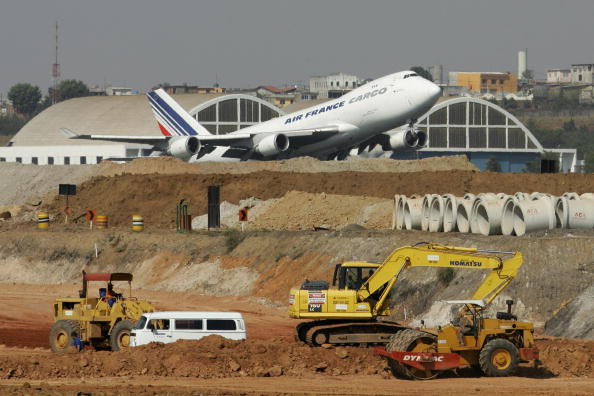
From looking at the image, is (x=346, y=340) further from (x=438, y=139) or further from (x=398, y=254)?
(x=438, y=139)

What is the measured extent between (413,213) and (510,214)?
677cm

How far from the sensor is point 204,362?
86.4 ft

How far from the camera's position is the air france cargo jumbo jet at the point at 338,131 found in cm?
7031

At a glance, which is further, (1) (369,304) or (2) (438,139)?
(2) (438,139)

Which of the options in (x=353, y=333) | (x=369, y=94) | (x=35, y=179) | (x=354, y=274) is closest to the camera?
(x=354, y=274)

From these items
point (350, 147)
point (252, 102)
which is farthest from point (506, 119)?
point (350, 147)

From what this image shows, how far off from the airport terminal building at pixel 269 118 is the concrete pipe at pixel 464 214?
65.5 metres

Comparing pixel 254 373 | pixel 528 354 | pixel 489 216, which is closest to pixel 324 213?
pixel 489 216

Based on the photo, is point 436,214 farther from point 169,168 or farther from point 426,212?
point 169,168

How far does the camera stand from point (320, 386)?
25.1 m

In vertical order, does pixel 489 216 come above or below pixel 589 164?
below

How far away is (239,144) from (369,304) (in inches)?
2017

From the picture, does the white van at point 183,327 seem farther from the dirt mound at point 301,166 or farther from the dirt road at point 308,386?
the dirt mound at point 301,166

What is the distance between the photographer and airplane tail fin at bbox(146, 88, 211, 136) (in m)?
85.9
